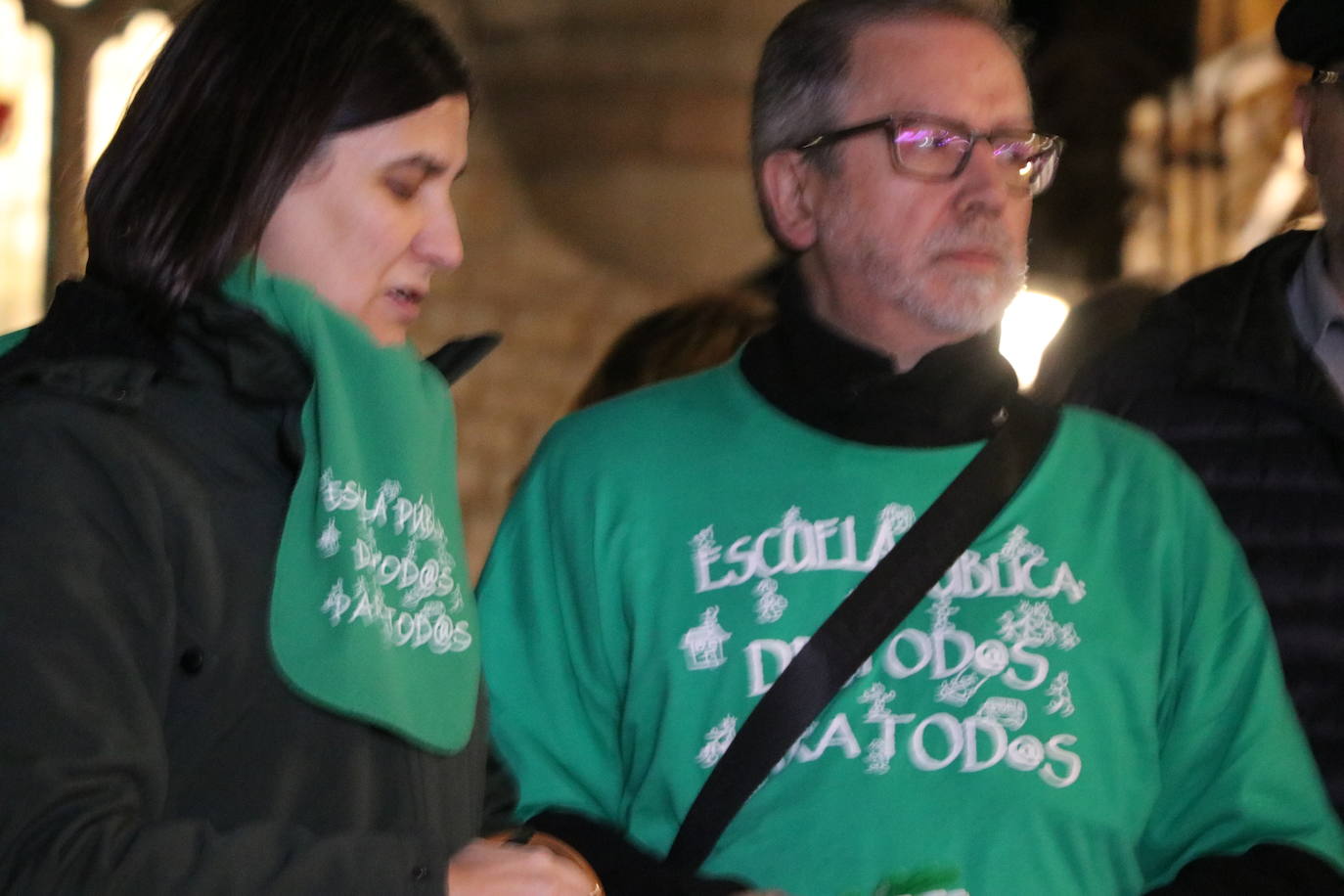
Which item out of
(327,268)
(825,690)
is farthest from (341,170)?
(825,690)

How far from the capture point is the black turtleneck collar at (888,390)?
2.24 meters

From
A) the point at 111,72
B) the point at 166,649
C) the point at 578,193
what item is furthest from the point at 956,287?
the point at 578,193

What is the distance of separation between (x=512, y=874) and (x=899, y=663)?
1.98 ft

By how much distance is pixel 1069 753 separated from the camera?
204 cm

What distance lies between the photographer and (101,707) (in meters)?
1.46

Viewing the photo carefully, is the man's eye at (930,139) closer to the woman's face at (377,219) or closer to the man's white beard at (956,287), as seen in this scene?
the man's white beard at (956,287)

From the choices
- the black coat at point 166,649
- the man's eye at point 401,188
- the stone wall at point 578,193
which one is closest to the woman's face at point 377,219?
the man's eye at point 401,188

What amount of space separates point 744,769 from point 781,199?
0.88 m

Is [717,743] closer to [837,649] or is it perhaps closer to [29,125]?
[837,649]

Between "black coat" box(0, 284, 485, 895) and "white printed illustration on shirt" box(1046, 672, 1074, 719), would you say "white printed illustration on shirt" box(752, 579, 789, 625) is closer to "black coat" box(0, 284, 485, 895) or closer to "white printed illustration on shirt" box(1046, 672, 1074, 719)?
"white printed illustration on shirt" box(1046, 672, 1074, 719)

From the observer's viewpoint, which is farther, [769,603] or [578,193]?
[578,193]

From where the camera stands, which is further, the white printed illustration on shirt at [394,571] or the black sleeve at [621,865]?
the black sleeve at [621,865]

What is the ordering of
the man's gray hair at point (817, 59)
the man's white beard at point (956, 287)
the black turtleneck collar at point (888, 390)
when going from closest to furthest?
the black turtleneck collar at point (888, 390)
the man's white beard at point (956, 287)
the man's gray hair at point (817, 59)

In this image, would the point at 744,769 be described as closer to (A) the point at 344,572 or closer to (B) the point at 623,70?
(A) the point at 344,572
